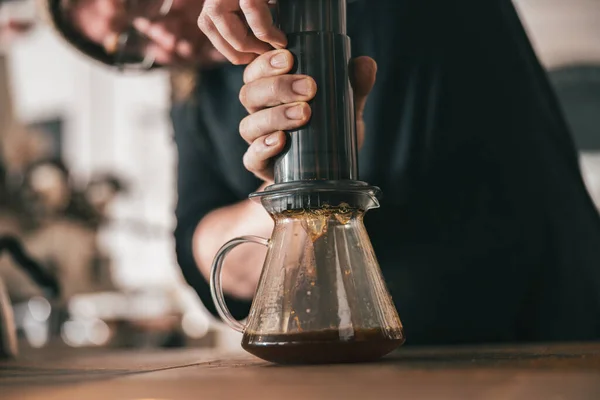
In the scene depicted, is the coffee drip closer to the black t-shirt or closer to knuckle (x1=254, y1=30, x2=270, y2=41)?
knuckle (x1=254, y1=30, x2=270, y2=41)

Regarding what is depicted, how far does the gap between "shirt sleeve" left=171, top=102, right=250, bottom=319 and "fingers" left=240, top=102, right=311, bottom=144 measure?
1.98 feet

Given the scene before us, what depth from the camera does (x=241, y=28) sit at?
1.60 ft

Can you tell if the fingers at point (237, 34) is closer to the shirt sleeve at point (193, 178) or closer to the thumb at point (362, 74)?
the thumb at point (362, 74)

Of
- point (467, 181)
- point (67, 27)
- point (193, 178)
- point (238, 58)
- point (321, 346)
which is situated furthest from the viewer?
point (193, 178)

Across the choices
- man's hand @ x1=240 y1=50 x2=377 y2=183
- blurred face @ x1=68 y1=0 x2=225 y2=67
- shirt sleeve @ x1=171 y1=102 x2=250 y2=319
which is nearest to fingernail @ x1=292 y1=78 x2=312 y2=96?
man's hand @ x1=240 y1=50 x2=377 y2=183

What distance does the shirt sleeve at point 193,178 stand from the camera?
1.10 metres

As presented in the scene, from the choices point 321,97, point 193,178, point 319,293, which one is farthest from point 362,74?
point 193,178

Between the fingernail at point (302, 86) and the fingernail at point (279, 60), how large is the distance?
0.05 feet

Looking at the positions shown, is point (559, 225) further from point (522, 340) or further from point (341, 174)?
point (341, 174)

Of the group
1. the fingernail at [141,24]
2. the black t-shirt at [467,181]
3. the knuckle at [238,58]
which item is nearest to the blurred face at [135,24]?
the fingernail at [141,24]

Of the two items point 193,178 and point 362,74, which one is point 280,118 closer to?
point 362,74

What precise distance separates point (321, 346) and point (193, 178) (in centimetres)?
77

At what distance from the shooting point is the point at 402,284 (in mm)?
982

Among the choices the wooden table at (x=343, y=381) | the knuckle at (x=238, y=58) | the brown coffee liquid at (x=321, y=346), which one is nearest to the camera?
the wooden table at (x=343, y=381)
